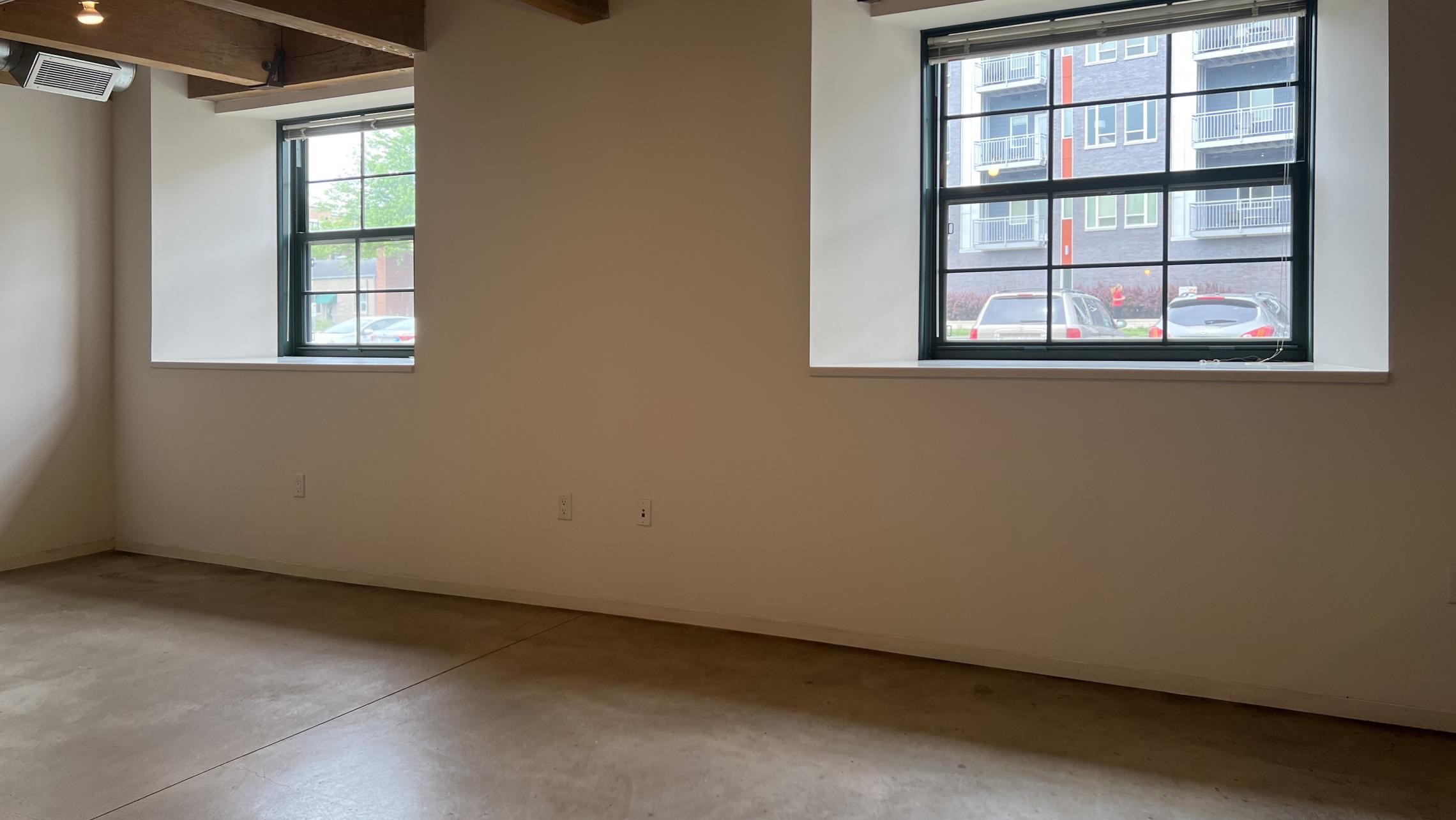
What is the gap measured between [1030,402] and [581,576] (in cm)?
203

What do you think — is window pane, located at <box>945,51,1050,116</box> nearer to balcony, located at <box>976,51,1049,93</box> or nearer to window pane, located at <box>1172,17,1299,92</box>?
balcony, located at <box>976,51,1049,93</box>

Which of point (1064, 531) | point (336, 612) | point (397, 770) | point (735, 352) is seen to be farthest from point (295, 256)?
point (1064, 531)

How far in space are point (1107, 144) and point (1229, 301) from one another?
30.1 inches

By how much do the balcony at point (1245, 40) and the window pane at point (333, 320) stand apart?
4405mm

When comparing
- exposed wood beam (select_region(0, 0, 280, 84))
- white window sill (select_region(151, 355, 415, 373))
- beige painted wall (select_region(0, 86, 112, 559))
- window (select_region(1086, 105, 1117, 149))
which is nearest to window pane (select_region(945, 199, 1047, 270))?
window (select_region(1086, 105, 1117, 149))

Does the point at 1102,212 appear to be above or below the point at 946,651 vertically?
above

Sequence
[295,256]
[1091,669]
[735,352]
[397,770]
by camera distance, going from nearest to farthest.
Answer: [397,770], [1091,669], [735,352], [295,256]

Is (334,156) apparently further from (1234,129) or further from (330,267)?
(1234,129)

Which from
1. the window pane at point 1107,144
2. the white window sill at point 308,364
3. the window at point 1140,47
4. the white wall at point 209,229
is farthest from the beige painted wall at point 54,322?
the window at point 1140,47

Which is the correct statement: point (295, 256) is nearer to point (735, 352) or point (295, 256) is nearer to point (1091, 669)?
point (735, 352)

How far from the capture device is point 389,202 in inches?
220

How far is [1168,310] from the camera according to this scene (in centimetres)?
391

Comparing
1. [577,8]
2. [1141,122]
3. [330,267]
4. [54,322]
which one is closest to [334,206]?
[330,267]

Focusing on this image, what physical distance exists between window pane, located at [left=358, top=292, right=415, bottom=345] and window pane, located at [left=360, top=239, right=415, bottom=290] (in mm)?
54
